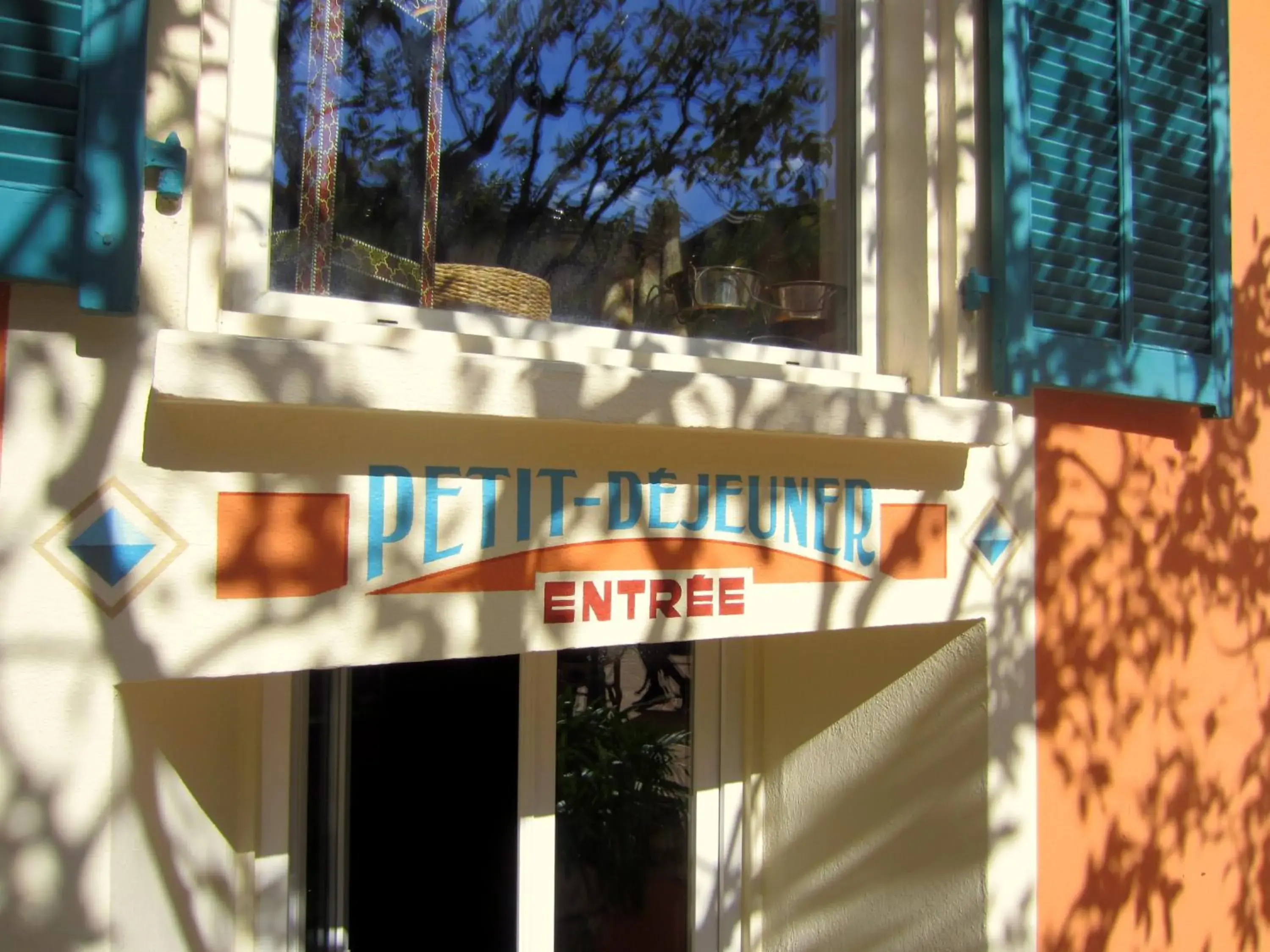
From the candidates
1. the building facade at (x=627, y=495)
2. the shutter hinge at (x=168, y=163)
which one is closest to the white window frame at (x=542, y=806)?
the building facade at (x=627, y=495)

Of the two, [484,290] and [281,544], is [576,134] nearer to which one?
[484,290]

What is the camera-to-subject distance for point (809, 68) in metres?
2.99

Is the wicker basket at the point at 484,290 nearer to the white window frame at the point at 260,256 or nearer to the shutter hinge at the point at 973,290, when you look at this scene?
the white window frame at the point at 260,256

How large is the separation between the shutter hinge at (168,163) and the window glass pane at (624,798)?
5.28 ft

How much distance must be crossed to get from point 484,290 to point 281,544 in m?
0.82

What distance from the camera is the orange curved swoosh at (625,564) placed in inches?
79.7

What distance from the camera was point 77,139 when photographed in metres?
1.71

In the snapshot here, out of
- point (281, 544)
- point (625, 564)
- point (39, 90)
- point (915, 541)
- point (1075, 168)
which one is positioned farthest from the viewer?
point (1075, 168)

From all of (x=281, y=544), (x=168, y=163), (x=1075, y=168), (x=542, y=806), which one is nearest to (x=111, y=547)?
(x=281, y=544)

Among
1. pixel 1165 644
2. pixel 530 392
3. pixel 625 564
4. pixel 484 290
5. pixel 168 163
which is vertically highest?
pixel 168 163

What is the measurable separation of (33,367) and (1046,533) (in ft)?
8.06

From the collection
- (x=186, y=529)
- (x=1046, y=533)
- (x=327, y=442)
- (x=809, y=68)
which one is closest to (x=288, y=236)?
(x=327, y=442)

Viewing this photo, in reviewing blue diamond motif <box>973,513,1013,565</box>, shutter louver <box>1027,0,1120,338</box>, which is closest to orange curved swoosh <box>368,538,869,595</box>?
blue diamond motif <box>973,513,1013,565</box>

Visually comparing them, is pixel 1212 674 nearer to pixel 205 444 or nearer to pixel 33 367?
pixel 205 444
